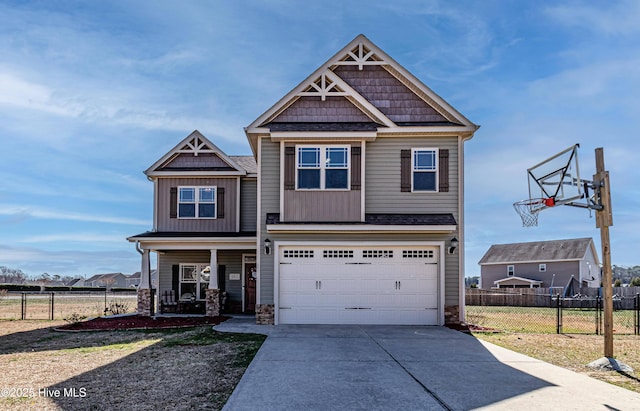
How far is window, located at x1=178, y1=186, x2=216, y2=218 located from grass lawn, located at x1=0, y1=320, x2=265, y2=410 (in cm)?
656

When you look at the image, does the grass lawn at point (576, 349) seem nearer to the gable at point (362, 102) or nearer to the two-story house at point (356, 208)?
the two-story house at point (356, 208)

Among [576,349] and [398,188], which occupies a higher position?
[398,188]

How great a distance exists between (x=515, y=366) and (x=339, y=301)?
6665 millimetres

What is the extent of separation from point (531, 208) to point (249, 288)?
39.1ft

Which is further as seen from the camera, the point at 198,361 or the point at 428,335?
the point at 428,335

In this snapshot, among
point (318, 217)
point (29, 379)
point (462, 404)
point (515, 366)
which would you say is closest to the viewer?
point (462, 404)

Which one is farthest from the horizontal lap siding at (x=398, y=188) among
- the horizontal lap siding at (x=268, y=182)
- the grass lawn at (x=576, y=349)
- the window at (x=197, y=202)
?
the window at (x=197, y=202)

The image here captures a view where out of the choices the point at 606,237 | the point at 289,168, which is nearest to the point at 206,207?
the point at 289,168

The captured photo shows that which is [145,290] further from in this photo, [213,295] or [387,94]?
[387,94]

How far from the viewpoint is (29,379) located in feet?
27.5

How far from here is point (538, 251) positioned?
156 feet

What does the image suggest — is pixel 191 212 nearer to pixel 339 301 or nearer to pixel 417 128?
pixel 339 301

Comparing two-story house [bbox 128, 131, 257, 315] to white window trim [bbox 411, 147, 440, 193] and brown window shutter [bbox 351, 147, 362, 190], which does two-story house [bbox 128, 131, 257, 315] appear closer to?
brown window shutter [bbox 351, 147, 362, 190]

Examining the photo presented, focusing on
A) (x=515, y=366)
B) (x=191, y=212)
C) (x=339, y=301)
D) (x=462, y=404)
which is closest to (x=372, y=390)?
(x=462, y=404)
